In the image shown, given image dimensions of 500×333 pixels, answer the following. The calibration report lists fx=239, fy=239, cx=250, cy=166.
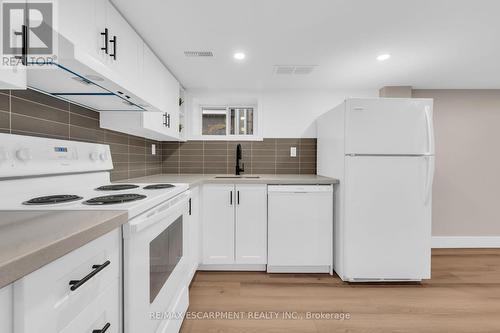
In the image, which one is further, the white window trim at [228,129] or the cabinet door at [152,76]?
the white window trim at [228,129]

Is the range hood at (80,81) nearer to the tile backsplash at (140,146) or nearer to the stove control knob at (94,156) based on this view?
the tile backsplash at (140,146)

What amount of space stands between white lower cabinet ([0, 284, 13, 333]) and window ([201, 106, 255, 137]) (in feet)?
9.52

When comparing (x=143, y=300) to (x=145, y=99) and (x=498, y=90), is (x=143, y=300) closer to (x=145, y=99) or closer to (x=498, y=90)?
(x=145, y=99)

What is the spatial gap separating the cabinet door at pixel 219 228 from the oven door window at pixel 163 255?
74 centimetres

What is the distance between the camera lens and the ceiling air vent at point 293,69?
237 cm

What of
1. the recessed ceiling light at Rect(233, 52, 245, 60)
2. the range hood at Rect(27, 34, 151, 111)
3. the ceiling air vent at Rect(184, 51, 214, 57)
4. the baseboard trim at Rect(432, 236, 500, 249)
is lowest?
the baseboard trim at Rect(432, 236, 500, 249)

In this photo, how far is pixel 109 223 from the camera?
75 centimetres

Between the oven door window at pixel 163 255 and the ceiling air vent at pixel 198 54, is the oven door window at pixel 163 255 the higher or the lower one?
the lower one

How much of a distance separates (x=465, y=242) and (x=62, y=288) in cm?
418

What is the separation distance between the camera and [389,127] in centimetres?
212

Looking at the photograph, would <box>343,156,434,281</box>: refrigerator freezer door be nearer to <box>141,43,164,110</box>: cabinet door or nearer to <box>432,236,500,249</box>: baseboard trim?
<box>432,236,500,249</box>: baseboard trim

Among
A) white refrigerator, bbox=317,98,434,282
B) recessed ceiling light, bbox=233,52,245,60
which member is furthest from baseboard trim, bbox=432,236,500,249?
recessed ceiling light, bbox=233,52,245,60

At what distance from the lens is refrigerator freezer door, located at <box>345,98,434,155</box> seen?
2115mm

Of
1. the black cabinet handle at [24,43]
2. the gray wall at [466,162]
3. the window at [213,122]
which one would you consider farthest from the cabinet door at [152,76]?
the gray wall at [466,162]
